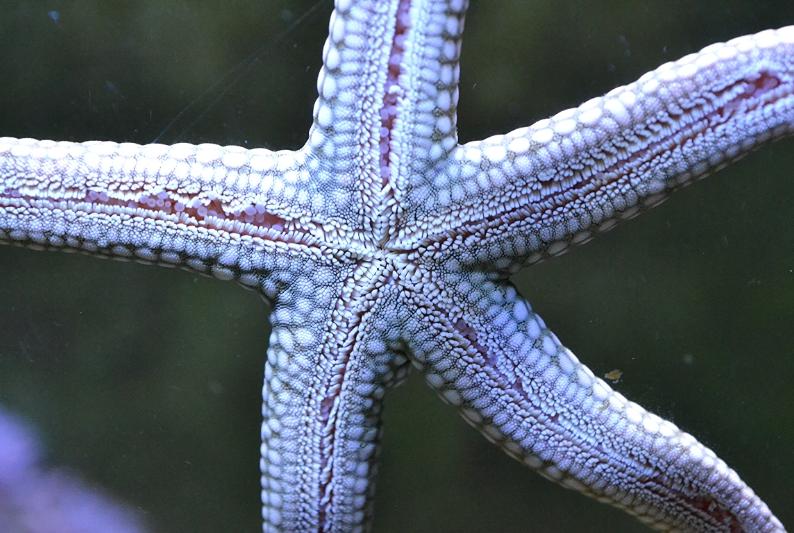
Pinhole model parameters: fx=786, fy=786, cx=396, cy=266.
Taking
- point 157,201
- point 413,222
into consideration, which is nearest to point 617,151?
point 413,222

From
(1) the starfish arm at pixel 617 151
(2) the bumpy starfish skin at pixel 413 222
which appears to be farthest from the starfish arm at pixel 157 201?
(1) the starfish arm at pixel 617 151

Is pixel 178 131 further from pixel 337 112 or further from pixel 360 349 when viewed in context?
pixel 360 349

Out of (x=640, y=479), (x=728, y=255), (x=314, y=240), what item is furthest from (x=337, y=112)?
(x=728, y=255)

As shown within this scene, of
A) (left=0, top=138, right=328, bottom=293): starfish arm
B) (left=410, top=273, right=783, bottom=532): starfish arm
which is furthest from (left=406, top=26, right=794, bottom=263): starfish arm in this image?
(left=0, top=138, right=328, bottom=293): starfish arm

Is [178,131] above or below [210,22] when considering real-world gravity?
below

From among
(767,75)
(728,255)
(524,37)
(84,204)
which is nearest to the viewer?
(767,75)

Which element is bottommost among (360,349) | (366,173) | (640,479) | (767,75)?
(640,479)

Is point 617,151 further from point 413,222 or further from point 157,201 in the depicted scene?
point 157,201

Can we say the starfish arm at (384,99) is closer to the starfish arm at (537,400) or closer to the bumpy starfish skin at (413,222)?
the bumpy starfish skin at (413,222)
